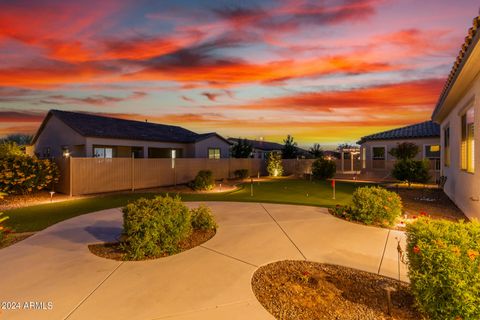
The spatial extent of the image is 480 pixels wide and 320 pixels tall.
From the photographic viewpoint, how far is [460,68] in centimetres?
639

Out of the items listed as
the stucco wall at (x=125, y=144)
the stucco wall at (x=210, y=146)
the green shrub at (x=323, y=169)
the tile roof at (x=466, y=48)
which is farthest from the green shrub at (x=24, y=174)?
the green shrub at (x=323, y=169)

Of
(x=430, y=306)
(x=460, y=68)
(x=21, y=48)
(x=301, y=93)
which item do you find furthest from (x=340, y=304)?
(x=301, y=93)

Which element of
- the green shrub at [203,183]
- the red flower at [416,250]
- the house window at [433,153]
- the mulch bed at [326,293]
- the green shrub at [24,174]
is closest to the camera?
the red flower at [416,250]

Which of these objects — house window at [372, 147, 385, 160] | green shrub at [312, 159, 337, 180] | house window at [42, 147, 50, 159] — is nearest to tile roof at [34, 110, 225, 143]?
house window at [42, 147, 50, 159]

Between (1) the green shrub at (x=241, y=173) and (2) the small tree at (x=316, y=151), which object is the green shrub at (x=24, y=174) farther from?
(2) the small tree at (x=316, y=151)

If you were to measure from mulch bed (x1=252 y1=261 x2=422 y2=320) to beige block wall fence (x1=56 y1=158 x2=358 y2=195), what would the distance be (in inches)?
513

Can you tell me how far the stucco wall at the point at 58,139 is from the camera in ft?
67.6

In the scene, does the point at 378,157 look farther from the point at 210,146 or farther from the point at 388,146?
the point at 210,146

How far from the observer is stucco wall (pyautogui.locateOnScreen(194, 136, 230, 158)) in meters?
26.8

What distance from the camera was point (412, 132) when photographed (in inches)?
1046

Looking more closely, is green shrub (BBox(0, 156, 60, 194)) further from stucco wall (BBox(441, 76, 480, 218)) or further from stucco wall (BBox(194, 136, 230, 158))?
stucco wall (BBox(441, 76, 480, 218))

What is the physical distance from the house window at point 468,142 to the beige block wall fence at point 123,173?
613 inches

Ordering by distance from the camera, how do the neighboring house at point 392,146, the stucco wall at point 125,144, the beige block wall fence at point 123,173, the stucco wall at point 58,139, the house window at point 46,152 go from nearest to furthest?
the beige block wall fence at point 123,173, the stucco wall at point 125,144, the stucco wall at point 58,139, the house window at point 46,152, the neighboring house at point 392,146

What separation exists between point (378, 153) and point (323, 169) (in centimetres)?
A: 888
